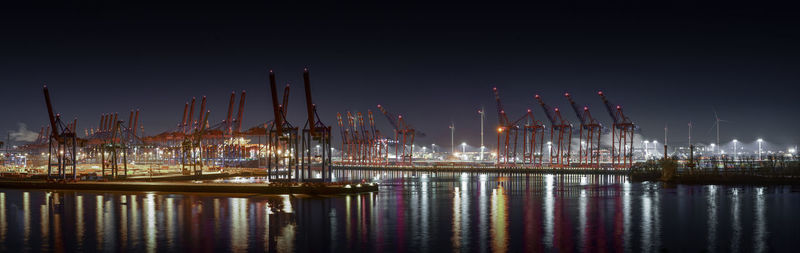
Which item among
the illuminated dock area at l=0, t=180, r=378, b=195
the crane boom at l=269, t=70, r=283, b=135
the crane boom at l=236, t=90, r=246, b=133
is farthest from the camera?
the crane boom at l=236, t=90, r=246, b=133

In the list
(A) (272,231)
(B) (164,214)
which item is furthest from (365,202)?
(A) (272,231)

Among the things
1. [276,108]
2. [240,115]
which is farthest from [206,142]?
[276,108]

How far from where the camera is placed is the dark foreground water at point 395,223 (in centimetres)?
1836

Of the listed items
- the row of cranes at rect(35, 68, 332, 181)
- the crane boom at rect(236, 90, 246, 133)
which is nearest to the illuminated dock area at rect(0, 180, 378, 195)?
the row of cranes at rect(35, 68, 332, 181)

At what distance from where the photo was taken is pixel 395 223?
2350 cm

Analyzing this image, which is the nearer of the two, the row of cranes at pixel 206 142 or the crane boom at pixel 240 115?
the row of cranes at pixel 206 142

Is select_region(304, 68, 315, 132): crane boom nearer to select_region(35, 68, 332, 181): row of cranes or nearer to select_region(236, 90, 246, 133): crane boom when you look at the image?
select_region(35, 68, 332, 181): row of cranes

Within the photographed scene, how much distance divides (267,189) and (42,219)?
12.6 m

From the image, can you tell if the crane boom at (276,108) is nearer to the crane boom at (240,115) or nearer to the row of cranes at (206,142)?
the row of cranes at (206,142)

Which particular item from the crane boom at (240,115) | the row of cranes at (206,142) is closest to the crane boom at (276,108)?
the row of cranes at (206,142)

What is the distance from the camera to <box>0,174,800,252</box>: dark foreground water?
60.2 feet

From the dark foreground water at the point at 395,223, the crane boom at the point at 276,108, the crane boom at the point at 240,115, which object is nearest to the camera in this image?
the dark foreground water at the point at 395,223

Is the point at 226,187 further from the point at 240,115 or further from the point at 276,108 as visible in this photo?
the point at 240,115

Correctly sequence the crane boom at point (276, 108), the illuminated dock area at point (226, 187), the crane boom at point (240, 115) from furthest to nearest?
1. the crane boom at point (240, 115)
2. the crane boom at point (276, 108)
3. the illuminated dock area at point (226, 187)
